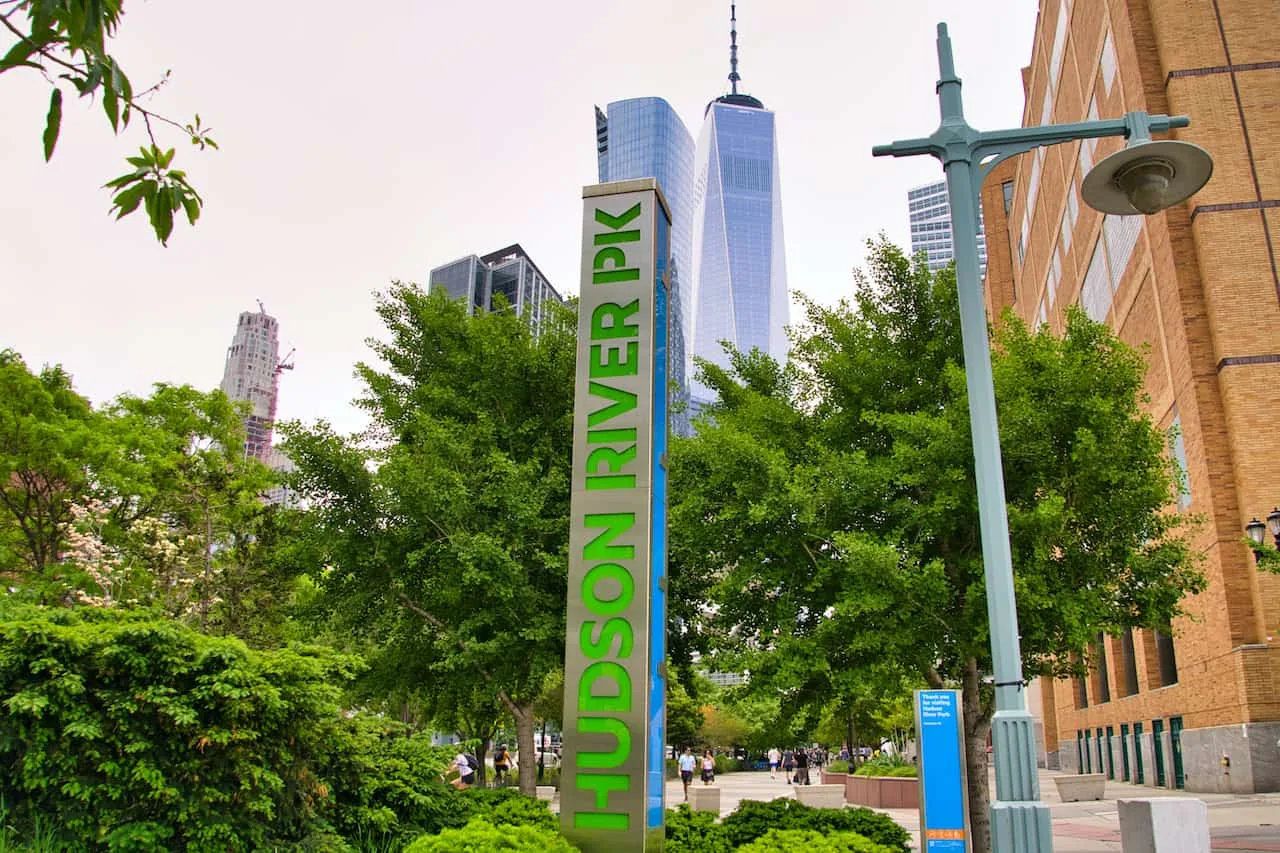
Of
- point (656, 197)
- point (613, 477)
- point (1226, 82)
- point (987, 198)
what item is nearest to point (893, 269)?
point (656, 197)

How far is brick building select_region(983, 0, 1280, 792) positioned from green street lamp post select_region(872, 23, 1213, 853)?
15076 millimetres

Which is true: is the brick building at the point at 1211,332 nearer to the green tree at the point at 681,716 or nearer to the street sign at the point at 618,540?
the street sign at the point at 618,540

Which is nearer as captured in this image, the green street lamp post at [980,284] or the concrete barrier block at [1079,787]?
the green street lamp post at [980,284]

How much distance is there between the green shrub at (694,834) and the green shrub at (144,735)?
4.12 m

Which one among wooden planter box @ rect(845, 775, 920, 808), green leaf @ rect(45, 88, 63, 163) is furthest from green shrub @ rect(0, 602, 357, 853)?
wooden planter box @ rect(845, 775, 920, 808)

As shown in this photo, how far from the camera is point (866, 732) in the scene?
63031mm

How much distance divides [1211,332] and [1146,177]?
71.6 ft

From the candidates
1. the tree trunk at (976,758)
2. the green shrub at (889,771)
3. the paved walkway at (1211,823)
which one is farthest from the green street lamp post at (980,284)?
the green shrub at (889,771)

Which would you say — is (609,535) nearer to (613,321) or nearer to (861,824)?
(613,321)

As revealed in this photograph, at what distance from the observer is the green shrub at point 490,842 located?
8008 mm

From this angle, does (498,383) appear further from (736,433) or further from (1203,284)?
(1203,284)

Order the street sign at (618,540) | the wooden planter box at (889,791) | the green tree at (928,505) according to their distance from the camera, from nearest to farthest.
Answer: the street sign at (618,540), the green tree at (928,505), the wooden planter box at (889,791)

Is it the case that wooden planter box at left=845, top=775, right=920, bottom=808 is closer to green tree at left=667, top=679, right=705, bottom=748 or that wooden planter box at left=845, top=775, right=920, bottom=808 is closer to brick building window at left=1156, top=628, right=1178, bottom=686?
brick building window at left=1156, top=628, right=1178, bottom=686

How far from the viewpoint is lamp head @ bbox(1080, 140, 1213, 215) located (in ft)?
22.1
